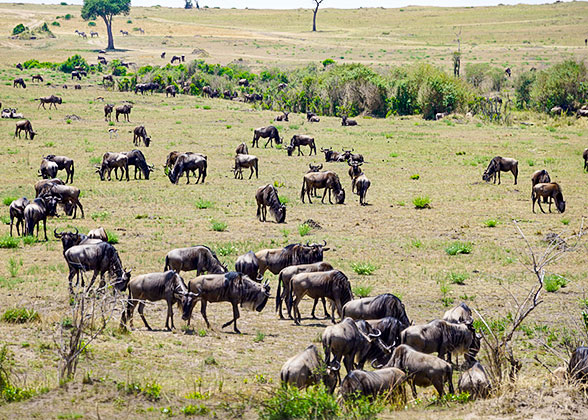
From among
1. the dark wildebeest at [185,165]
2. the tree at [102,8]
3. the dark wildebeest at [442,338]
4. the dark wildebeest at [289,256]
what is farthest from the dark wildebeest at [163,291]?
the tree at [102,8]

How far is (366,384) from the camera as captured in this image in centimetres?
920

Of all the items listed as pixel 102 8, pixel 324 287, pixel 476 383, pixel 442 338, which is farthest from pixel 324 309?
pixel 102 8

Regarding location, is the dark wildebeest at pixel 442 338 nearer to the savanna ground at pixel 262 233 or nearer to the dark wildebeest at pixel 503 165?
the savanna ground at pixel 262 233

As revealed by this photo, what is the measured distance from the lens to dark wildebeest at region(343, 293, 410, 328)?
12.0m

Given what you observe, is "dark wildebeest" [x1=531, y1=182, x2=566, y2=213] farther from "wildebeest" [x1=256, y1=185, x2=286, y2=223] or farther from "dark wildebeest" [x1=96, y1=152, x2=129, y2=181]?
"dark wildebeest" [x1=96, y1=152, x2=129, y2=181]

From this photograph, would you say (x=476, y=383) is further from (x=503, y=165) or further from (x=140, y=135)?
(x=140, y=135)

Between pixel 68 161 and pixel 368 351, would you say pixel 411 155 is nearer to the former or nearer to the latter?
pixel 68 161

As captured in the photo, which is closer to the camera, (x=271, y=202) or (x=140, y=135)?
(x=271, y=202)

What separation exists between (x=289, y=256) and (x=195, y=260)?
217 centimetres

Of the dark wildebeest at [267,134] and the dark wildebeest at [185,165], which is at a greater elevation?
the dark wildebeest at [267,134]

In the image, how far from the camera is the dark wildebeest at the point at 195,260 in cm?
1511

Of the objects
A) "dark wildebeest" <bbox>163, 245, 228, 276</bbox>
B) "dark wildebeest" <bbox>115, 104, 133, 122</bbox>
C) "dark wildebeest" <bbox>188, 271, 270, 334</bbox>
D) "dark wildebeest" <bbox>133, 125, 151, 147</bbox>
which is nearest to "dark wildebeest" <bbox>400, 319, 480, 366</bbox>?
"dark wildebeest" <bbox>188, 271, 270, 334</bbox>

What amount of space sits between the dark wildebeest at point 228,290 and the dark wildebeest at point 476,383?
15.3ft

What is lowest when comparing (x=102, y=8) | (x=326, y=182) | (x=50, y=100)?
(x=326, y=182)
